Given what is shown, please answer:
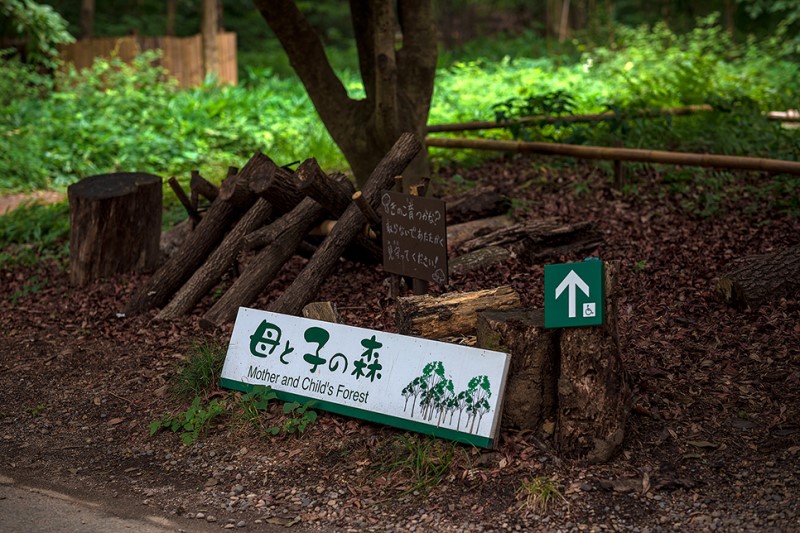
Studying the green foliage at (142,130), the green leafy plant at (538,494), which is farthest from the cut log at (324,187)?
the green foliage at (142,130)

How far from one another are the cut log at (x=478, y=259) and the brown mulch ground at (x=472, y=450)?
88 mm

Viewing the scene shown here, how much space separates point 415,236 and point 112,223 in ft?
11.0

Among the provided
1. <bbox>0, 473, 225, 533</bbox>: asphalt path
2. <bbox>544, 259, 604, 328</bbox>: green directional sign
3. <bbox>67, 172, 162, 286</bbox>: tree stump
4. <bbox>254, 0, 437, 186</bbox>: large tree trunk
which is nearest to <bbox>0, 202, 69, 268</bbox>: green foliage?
<bbox>67, 172, 162, 286</bbox>: tree stump

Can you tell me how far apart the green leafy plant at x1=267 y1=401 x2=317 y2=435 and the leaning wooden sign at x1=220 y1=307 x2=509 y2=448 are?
0.06m

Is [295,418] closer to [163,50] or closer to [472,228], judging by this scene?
[472,228]

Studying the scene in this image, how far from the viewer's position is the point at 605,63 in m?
15.7

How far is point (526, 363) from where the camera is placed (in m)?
4.57

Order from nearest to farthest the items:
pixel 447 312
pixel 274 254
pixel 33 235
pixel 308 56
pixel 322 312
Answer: pixel 447 312 → pixel 322 312 → pixel 274 254 → pixel 308 56 → pixel 33 235

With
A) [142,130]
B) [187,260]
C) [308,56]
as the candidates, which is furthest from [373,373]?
[142,130]

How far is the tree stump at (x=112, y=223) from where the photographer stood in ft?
25.7

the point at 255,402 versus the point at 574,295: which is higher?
the point at 574,295

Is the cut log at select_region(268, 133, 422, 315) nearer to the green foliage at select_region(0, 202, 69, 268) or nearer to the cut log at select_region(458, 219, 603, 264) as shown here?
the cut log at select_region(458, 219, 603, 264)

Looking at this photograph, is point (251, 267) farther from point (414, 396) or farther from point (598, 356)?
point (598, 356)

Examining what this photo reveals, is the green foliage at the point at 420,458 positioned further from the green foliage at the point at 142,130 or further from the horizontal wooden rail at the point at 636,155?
the green foliage at the point at 142,130
